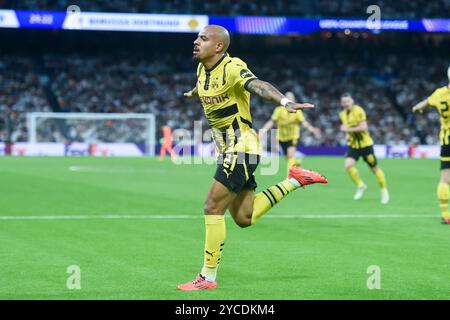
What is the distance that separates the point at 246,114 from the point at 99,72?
154 feet

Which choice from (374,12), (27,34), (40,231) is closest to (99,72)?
(27,34)

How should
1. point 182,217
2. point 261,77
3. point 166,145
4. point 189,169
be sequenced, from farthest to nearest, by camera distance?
1. point 261,77
2. point 166,145
3. point 189,169
4. point 182,217

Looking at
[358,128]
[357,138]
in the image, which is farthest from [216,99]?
[357,138]

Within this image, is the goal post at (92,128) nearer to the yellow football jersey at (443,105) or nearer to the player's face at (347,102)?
the player's face at (347,102)

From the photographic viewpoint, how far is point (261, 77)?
184ft

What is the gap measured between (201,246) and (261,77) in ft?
145

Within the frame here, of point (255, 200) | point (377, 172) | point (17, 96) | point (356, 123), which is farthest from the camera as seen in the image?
point (17, 96)

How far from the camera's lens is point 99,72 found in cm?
5581

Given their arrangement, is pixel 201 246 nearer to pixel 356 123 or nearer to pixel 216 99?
pixel 216 99

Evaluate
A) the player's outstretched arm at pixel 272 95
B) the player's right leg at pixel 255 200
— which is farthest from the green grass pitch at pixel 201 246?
the player's outstretched arm at pixel 272 95

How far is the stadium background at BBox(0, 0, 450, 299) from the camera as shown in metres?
10.2

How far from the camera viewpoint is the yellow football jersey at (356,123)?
68.0 ft

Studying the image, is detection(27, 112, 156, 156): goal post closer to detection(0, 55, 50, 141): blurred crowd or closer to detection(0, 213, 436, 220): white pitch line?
detection(0, 55, 50, 141): blurred crowd
